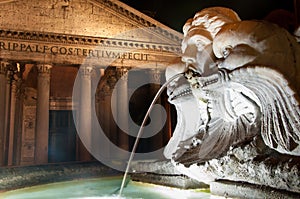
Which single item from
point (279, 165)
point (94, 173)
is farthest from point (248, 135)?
point (94, 173)

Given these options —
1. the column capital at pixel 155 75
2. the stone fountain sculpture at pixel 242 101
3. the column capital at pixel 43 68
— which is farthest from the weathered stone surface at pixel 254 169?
the column capital at pixel 155 75

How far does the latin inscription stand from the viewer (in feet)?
40.3

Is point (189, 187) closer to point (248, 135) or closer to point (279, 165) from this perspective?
point (248, 135)

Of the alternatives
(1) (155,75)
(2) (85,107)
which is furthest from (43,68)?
(1) (155,75)

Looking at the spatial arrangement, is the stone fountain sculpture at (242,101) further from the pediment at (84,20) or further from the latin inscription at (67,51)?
the pediment at (84,20)

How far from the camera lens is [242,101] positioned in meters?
2.19

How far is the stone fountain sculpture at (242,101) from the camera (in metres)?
1.83

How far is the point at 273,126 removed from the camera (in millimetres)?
1878

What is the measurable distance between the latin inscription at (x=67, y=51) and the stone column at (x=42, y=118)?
702 mm

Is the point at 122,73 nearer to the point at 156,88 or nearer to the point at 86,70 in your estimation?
the point at 86,70

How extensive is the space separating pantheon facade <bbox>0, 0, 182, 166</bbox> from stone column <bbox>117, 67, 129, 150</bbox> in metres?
0.03

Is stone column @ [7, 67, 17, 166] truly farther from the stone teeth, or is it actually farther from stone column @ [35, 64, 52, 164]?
the stone teeth

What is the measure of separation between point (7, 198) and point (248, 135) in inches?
106

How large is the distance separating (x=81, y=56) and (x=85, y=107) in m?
2.26
